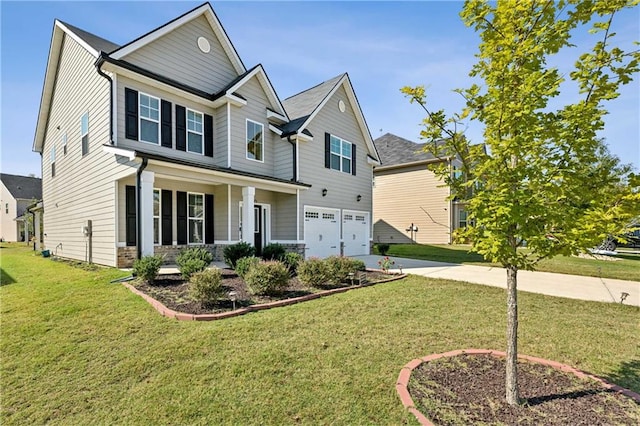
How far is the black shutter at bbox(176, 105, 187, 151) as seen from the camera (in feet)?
38.3

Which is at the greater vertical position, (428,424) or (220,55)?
(220,55)

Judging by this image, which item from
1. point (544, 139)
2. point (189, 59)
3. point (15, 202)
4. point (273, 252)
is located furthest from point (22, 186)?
point (544, 139)

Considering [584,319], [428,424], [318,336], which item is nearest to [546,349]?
[584,319]

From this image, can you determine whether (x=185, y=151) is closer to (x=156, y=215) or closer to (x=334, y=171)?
(x=156, y=215)

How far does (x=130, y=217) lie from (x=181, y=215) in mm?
1882

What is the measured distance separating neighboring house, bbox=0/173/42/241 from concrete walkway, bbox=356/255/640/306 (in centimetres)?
4266

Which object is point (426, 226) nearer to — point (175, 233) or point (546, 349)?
point (175, 233)

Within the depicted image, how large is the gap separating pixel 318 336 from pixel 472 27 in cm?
434

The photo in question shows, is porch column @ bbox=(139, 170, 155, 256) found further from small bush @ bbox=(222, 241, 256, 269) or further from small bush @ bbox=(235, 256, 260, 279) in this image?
small bush @ bbox=(235, 256, 260, 279)

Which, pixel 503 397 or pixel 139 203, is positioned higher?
pixel 139 203

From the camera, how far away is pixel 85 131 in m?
12.0

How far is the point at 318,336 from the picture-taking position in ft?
15.2

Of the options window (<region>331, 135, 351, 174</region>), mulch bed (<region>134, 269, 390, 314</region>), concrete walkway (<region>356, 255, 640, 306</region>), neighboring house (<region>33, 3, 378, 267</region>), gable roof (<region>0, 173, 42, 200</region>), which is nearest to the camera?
mulch bed (<region>134, 269, 390, 314</region>)

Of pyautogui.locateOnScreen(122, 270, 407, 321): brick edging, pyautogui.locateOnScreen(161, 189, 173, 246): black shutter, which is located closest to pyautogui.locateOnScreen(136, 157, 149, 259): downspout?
pyautogui.locateOnScreen(122, 270, 407, 321): brick edging
